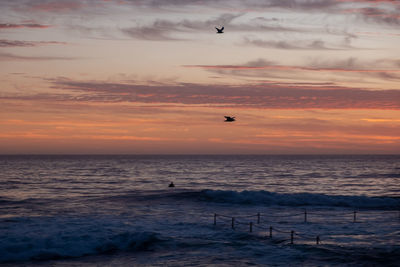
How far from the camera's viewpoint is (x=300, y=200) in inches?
2104

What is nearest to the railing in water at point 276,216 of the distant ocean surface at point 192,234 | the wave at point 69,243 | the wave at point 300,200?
the distant ocean surface at point 192,234

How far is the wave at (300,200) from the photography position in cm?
5081

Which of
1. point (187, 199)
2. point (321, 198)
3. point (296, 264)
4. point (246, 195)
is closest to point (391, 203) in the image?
point (321, 198)

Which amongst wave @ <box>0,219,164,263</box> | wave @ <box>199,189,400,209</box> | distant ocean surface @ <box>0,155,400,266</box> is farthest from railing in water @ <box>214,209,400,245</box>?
wave @ <box>199,189,400,209</box>

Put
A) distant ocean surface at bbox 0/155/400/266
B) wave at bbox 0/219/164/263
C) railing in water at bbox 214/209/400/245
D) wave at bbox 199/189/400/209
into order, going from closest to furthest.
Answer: distant ocean surface at bbox 0/155/400/266 → wave at bbox 0/219/164/263 → railing in water at bbox 214/209/400/245 → wave at bbox 199/189/400/209

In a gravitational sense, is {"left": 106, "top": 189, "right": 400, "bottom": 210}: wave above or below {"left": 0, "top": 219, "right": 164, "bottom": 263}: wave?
above

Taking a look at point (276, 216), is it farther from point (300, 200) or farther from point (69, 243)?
point (69, 243)

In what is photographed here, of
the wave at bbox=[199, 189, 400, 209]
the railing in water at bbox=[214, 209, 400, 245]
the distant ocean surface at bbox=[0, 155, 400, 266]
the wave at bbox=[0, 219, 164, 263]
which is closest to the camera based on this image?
the distant ocean surface at bbox=[0, 155, 400, 266]

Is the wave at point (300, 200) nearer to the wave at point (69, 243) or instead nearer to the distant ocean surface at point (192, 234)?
the distant ocean surface at point (192, 234)

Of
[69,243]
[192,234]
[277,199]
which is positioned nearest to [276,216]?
[192,234]

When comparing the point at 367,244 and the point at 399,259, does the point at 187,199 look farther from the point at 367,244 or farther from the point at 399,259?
the point at 399,259

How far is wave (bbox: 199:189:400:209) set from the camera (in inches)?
2000

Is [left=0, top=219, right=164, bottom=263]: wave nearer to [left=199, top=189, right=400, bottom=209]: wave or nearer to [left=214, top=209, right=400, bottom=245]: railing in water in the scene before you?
[left=214, top=209, right=400, bottom=245]: railing in water

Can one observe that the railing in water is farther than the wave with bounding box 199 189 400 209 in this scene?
No
